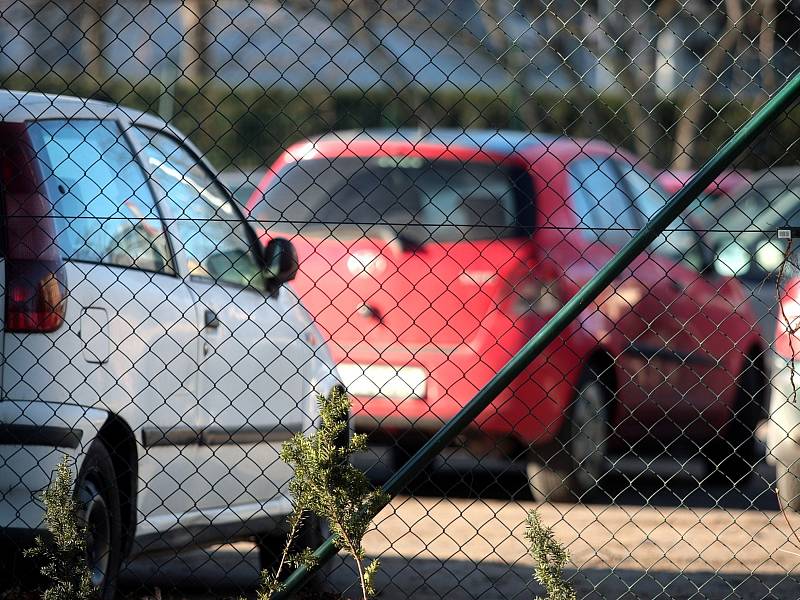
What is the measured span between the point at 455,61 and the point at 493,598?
27.6 m

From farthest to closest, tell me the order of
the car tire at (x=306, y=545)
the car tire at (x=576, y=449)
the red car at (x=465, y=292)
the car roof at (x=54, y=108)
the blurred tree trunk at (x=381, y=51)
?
the blurred tree trunk at (x=381, y=51), the car tire at (x=576, y=449), the red car at (x=465, y=292), the car tire at (x=306, y=545), the car roof at (x=54, y=108)

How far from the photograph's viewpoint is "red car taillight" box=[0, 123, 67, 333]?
4094mm

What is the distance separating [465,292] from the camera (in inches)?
264

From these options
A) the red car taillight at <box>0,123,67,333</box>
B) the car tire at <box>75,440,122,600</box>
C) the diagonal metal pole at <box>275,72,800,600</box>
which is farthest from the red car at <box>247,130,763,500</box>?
the diagonal metal pole at <box>275,72,800,600</box>

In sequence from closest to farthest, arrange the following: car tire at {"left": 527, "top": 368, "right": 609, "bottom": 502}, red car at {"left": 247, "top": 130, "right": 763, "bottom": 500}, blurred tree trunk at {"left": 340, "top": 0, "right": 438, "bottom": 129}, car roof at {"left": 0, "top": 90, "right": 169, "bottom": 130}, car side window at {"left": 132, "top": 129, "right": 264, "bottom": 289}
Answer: car roof at {"left": 0, "top": 90, "right": 169, "bottom": 130}
car side window at {"left": 132, "top": 129, "right": 264, "bottom": 289}
red car at {"left": 247, "top": 130, "right": 763, "bottom": 500}
car tire at {"left": 527, "top": 368, "right": 609, "bottom": 502}
blurred tree trunk at {"left": 340, "top": 0, "right": 438, "bottom": 129}

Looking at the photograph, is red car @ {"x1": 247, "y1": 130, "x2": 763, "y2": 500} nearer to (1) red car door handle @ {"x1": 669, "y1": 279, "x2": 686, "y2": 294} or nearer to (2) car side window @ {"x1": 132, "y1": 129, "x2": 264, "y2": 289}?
(1) red car door handle @ {"x1": 669, "y1": 279, "x2": 686, "y2": 294}

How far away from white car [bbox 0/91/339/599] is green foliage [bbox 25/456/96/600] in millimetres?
194

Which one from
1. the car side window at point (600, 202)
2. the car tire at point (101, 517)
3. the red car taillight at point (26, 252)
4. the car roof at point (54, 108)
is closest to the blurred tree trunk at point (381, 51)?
the car side window at point (600, 202)

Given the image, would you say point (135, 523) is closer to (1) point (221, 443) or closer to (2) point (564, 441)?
(1) point (221, 443)

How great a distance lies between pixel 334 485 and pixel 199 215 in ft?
5.89

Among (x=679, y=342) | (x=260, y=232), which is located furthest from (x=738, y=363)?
(x=260, y=232)

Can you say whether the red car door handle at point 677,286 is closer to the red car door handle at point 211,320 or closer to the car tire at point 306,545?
the car tire at point 306,545

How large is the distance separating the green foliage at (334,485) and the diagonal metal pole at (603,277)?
0.31ft

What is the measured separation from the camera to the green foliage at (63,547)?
3787 millimetres
